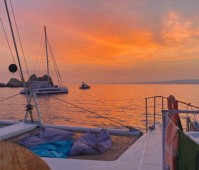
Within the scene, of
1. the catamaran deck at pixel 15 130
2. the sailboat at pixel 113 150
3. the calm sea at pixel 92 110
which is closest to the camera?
the sailboat at pixel 113 150

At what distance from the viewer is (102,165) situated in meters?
5.66

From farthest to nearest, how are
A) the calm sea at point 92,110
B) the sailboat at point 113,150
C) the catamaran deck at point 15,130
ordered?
the calm sea at point 92,110
the catamaran deck at point 15,130
the sailboat at point 113,150

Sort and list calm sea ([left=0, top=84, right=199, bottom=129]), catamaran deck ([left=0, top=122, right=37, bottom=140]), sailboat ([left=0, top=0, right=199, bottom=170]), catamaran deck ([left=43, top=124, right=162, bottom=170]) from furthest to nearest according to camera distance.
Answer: calm sea ([left=0, top=84, right=199, bottom=129]) → catamaran deck ([left=0, top=122, right=37, bottom=140]) → catamaran deck ([left=43, top=124, right=162, bottom=170]) → sailboat ([left=0, top=0, right=199, bottom=170])

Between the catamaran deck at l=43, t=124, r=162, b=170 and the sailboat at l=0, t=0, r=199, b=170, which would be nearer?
the sailboat at l=0, t=0, r=199, b=170

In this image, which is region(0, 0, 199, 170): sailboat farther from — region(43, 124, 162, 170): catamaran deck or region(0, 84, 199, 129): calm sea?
region(0, 84, 199, 129): calm sea

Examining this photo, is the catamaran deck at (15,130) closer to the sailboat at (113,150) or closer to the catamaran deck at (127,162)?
the sailboat at (113,150)

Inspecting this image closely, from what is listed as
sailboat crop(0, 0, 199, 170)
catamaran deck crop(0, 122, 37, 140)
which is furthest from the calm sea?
catamaran deck crop(0, 122, 37, 140)

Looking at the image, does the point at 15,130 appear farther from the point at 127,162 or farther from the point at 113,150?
the point at 127,162

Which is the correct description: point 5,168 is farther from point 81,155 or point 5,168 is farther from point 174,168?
point 81,155

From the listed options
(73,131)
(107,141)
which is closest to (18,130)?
(73,131)

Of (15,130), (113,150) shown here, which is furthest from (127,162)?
(15,130)

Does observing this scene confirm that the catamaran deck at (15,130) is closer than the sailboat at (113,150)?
No

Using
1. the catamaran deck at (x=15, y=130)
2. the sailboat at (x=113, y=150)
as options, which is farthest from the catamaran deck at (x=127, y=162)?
the catamaran deck at (x=15, y=130)

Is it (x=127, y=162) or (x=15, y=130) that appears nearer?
Result: (x=127, y=162)
